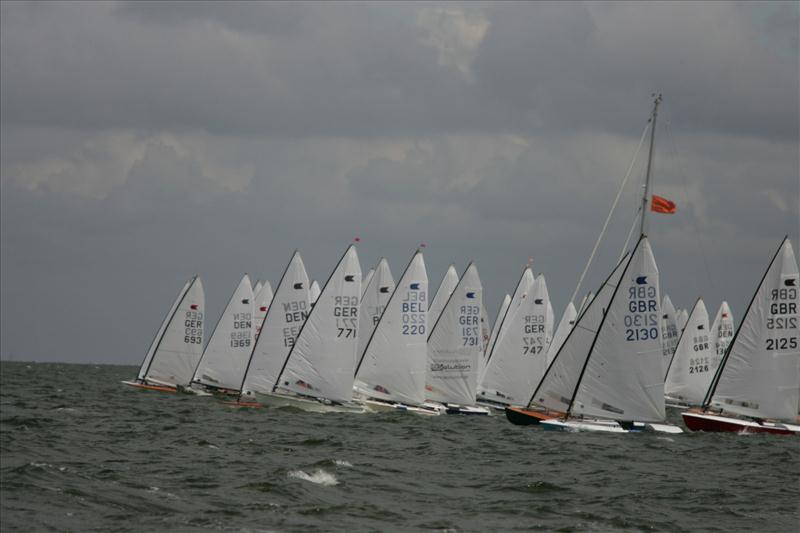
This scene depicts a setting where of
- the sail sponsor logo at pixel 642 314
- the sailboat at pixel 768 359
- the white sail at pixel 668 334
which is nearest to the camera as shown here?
the sail sponsor logo at pixel 642 314

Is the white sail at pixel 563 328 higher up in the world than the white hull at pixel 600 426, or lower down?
higher up

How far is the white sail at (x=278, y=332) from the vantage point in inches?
2296

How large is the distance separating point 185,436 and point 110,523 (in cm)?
1651

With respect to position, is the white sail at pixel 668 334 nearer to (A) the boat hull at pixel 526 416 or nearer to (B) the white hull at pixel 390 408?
(B) the white hull at pixel 390 408

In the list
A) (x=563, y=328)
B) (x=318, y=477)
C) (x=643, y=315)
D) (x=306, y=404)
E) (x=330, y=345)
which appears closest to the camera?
(x=318, y=477)

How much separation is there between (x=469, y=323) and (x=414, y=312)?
17.0 ft

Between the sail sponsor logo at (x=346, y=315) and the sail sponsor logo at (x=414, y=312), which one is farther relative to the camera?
the sail sponsor logo at (x=414, y=312)

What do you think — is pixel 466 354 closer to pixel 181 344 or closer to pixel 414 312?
pixel 414 312

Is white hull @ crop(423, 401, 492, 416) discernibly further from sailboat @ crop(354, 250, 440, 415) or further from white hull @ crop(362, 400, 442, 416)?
sailboat @ crop(354, 250, 440, 415)

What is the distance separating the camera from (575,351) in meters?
49.1

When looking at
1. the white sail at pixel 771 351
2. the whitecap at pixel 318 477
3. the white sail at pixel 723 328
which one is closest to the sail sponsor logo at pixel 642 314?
the white sail at pixel 771 351

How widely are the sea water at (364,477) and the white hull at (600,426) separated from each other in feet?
1.37

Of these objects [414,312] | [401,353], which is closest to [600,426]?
[401,353]

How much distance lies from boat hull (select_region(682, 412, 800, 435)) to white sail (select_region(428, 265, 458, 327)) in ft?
69.6
